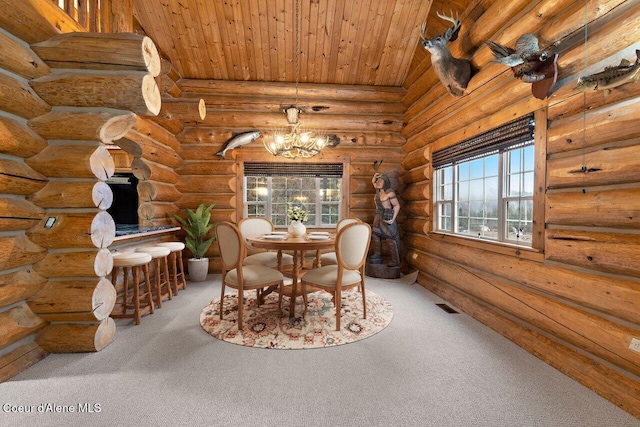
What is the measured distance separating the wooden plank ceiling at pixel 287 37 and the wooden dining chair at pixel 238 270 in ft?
11.3

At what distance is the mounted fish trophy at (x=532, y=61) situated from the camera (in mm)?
2141

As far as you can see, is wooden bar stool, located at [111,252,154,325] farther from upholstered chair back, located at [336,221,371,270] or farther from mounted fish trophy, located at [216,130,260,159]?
mounted fish trophy, located at [216,130,260,159]

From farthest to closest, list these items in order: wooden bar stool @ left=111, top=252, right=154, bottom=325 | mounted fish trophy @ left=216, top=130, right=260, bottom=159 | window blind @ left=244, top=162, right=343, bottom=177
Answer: window blind @ left=244, top=162, right=343, bottom=177 < mounted fish trophy @ left=216, top=130, right=260, bottom=159 < wooden bar stool @ left=111, top=252, right=154, bottom=325

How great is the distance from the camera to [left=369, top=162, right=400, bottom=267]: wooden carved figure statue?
4797 mm

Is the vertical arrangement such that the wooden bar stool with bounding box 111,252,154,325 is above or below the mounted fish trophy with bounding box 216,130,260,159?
below

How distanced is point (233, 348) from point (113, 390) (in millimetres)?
866

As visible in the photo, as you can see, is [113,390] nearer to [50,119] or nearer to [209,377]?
[209,377]

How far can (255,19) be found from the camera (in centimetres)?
426

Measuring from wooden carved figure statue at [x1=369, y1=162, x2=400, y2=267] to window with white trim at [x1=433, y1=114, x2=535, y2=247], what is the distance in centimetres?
68

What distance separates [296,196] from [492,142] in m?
3.55

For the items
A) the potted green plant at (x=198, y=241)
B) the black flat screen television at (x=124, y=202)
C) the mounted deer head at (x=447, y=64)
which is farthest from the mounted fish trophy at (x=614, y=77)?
the black flat screen television at (x=124, y=202)

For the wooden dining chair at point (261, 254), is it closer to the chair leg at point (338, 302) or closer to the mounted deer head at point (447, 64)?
the chair leg at point (338, 302)

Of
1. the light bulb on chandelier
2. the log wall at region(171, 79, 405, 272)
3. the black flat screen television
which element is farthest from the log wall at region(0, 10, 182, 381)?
the black flat screen television

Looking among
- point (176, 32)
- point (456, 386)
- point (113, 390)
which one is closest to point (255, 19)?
point (176, 32)
